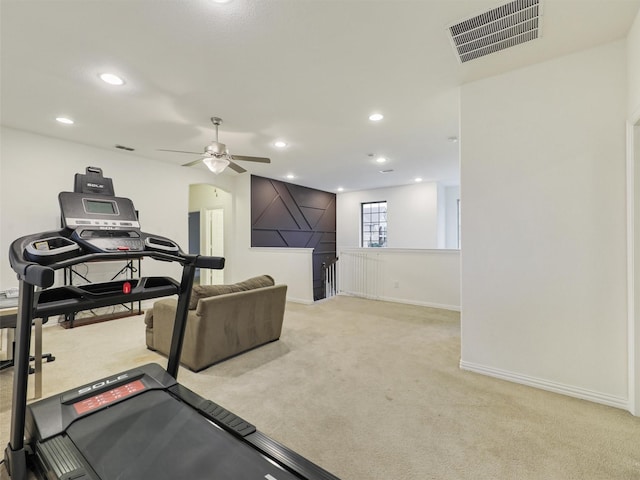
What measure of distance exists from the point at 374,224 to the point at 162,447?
7.82m

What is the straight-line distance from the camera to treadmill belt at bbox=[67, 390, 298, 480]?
122cm

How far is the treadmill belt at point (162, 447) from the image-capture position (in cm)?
122

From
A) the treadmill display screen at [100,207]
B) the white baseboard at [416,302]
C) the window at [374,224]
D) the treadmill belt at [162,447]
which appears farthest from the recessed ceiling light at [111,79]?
the window at [374,224]

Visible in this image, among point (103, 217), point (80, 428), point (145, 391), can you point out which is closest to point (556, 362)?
point (145, 391)

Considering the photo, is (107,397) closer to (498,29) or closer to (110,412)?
(110,412)

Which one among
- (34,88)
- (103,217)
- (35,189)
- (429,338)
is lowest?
(429,338)

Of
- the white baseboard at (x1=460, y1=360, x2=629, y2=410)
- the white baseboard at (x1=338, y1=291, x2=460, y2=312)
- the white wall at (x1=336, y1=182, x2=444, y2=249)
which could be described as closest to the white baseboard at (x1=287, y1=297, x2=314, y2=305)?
the white baseboard at (x1=338, y1=291, x2=460, y2=312)

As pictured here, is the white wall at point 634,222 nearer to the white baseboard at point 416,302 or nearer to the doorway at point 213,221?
the white baseboard at point 416,302

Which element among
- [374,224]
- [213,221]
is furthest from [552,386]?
[213,221]

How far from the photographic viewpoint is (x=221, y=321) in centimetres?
276

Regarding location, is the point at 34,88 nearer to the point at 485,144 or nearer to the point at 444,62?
the point at 444,62

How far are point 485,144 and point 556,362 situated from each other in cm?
192

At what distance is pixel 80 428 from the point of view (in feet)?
4.70

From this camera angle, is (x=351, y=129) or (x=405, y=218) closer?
(x=351, y=129)
